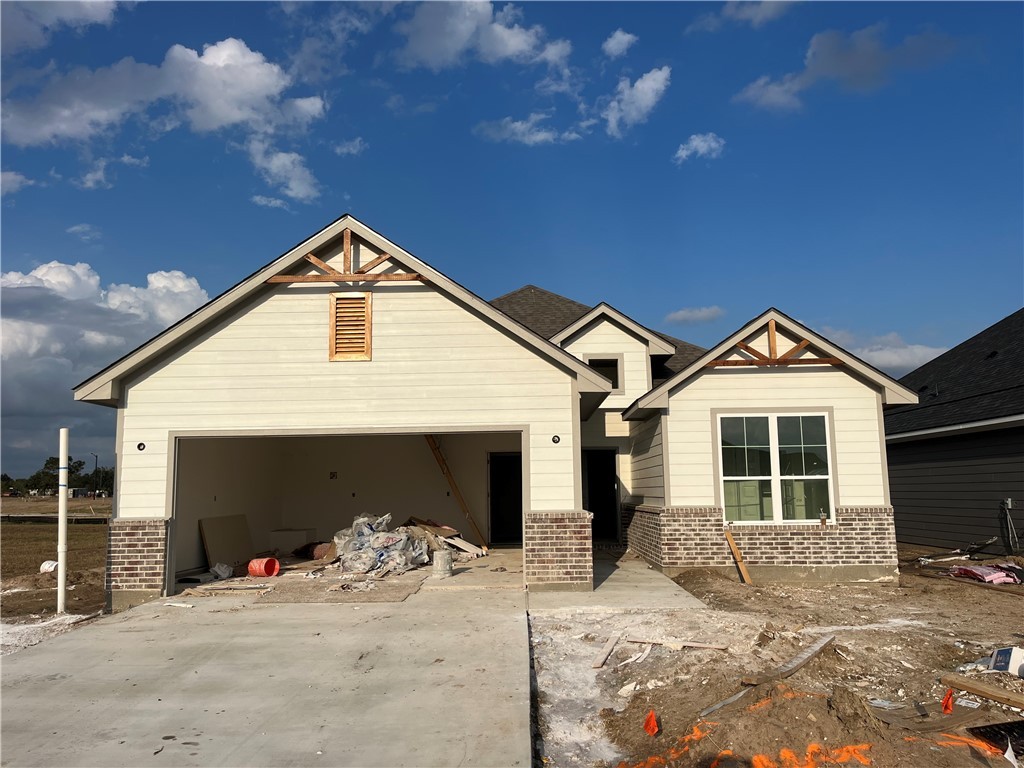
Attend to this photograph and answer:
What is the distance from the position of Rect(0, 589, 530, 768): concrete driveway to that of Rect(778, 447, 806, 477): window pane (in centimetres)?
607

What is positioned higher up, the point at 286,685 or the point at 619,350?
the point at 619,350

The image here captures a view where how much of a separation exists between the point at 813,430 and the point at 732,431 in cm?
145

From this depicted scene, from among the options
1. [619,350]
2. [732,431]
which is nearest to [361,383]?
[732,431]

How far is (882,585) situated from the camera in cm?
1215

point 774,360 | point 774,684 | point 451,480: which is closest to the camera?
point 774,684

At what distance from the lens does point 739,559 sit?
12.1 metres

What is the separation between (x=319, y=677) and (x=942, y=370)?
1894cm

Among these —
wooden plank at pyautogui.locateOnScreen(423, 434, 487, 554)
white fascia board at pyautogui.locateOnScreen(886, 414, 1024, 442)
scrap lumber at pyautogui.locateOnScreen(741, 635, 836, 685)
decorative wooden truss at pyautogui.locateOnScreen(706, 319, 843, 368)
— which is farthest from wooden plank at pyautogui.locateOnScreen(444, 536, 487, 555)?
white fascia board at pyautogui.locateOnScreen(886, 414, 1024, 442)

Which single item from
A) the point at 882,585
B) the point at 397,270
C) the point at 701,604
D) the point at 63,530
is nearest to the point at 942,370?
the point at 882,585

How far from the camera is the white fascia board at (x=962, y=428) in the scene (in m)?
13.8

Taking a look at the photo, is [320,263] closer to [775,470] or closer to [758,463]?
[758,463]

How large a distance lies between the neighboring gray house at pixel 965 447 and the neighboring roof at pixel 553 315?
221 inches

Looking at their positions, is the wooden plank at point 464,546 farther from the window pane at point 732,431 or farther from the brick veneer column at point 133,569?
the brick veneer column at point 133,569

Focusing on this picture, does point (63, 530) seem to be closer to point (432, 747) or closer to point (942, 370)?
point (432, 747)
